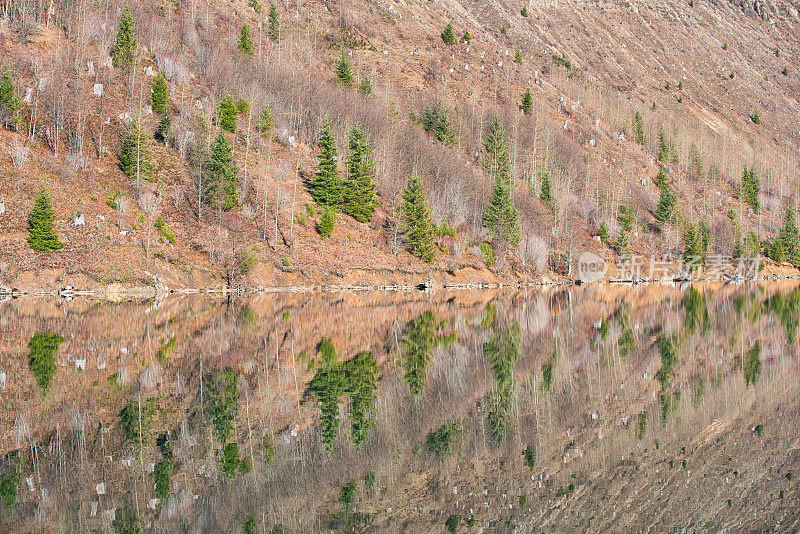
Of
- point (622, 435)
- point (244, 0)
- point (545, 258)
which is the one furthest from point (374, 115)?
point (622, 435)

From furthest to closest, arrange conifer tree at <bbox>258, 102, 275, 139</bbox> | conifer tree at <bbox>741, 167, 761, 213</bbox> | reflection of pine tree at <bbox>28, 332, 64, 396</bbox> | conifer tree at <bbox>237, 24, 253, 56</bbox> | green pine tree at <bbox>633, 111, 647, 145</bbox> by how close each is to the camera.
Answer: conifer tree at <bbox>741, 167, 761, 213</bbox> → green pine tree at <bbox>633, 111, 647, 145</bbox> → conifer tree at <bbox>237, 24, 253, 56</bbox> → conifer tree at <bbox>258, 102, 275, 139</bbox> → reflection of pine tree at <bbox>28, 332, 64, 396</bbox>

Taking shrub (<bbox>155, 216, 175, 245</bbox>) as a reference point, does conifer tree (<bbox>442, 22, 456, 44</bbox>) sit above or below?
above

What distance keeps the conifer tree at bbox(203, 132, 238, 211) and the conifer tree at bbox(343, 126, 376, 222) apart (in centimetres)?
1113

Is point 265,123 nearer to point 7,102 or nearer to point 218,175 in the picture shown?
point 218,175

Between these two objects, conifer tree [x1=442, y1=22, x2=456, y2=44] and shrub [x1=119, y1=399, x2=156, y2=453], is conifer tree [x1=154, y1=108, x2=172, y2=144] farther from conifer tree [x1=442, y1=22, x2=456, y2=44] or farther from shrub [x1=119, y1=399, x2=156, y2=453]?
conifer tree [x1=442, y1=22, x2=456, y2=44]

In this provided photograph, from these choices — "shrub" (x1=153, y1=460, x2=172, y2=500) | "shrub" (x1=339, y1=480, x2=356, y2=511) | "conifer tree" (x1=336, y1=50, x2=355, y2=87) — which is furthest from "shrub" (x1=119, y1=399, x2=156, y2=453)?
"conifer tree" (x1=336, y1=50, x2=355, y2=87)

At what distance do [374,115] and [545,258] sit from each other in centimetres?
2443

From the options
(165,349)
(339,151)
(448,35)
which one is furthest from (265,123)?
(448,35)

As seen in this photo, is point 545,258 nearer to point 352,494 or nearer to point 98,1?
point 98,1

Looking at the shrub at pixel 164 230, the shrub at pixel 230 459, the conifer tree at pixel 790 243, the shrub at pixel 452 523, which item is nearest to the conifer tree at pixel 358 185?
the shrub at pixel 164 230

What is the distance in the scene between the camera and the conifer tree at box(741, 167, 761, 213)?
135m

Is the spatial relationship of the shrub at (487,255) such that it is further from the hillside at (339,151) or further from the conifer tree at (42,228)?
the conifer tree at (42,228)

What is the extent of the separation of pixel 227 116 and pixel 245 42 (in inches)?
978

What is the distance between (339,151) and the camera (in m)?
78.0
